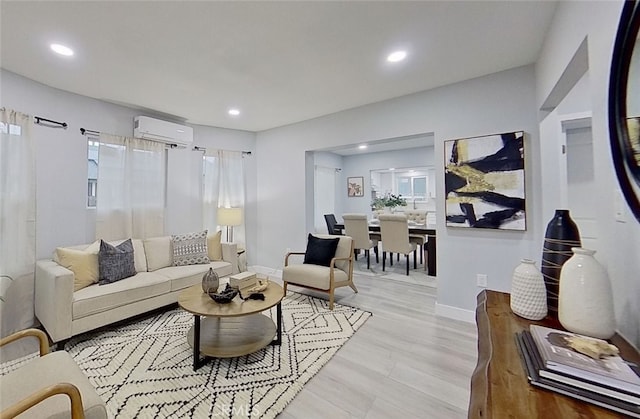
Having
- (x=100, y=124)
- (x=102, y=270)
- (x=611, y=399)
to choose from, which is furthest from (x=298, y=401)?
(x=100, y=124)

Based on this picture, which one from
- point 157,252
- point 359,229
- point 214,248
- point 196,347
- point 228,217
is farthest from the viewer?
point 359,229

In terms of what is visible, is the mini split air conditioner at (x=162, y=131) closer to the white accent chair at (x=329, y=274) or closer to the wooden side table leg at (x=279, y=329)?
the white accent chair at (x=329, y=274)

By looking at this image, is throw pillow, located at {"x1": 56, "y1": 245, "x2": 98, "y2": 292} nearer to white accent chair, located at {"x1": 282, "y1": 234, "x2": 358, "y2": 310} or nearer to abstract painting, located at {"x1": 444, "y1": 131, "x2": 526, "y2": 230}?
white accent chair, located at {"x1": 282, "y1": 234, "x2": 358, "y2": 310}

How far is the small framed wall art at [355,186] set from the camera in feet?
25.8

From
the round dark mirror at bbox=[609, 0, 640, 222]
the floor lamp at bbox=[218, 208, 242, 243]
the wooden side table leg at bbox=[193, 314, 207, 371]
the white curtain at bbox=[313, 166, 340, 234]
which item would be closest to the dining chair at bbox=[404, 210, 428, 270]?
the white curtain at bbox=[313, 166, 340, 234]

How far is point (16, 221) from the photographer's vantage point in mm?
2645

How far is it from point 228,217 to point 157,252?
114cm

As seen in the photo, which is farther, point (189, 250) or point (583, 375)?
point (189, 250)

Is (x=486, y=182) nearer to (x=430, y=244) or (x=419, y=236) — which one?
(x=430, y=244)

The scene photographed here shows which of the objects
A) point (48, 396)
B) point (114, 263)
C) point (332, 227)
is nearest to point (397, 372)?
point (48, 396)

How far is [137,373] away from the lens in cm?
201

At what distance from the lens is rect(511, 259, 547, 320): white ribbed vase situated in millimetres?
1126

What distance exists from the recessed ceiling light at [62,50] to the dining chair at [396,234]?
169 inches

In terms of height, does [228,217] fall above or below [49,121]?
below
